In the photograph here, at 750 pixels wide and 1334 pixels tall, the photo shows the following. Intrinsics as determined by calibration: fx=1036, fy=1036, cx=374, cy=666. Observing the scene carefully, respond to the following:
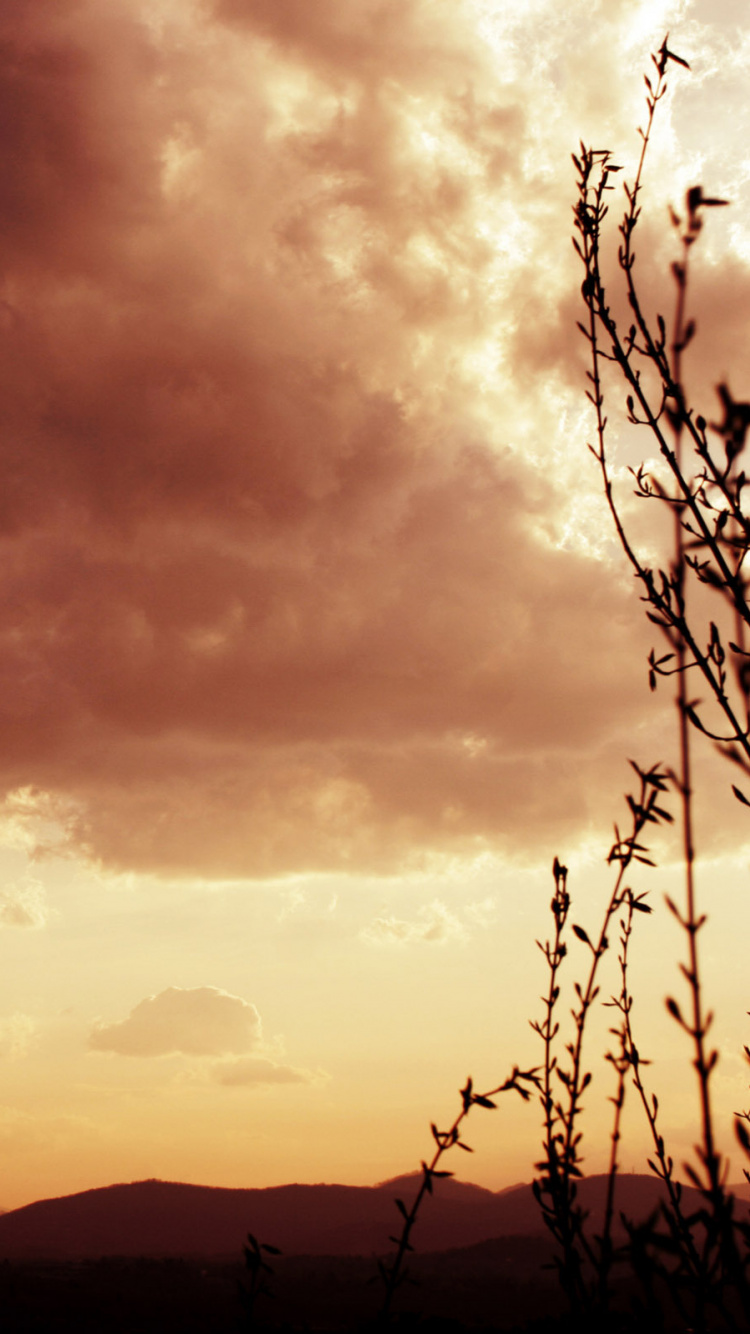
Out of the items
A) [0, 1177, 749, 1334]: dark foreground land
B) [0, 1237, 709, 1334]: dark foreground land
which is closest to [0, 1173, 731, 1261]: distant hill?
[0, 1177, 749, 1334]: dark foreground land

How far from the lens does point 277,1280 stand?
86.6 metres

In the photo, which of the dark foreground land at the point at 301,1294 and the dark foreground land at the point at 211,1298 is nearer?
the dark foreground land at the point at 301,1294

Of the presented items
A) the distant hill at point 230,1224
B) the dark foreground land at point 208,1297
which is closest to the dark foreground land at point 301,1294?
the dark foreground land at point 208,1297

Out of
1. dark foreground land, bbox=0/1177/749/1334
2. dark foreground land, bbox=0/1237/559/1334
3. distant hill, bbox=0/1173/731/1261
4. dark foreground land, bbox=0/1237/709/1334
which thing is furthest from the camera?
distant hill, bbox=0/1173/731/1261

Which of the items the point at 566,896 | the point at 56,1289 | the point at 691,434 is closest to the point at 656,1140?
the point at 566,896

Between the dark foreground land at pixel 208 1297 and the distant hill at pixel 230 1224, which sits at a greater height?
the dark foreground land at pixel 208 1297

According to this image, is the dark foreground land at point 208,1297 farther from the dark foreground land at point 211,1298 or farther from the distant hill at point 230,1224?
the distant hill at point 230,1224

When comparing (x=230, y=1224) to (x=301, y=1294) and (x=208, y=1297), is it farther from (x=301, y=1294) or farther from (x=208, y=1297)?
(x=208, y=1297)

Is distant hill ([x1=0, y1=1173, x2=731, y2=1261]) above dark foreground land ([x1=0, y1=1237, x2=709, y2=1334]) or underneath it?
underneath

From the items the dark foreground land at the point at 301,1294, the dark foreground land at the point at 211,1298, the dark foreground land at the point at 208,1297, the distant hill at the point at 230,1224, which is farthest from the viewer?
the distant hill at the point at 230,1224

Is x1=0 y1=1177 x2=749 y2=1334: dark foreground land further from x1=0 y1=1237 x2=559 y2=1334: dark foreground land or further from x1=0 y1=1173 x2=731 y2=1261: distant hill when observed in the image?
x1=0 y1=1173 x2=731 y2=1261: distant hill

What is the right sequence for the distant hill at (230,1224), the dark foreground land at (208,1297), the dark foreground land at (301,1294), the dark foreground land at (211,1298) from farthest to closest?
1. the distant hill at (230,1224)
2. the dark foreground land at (208,1297)
3. the dark foreground land at (211,1298)
4. the dark foreground land at (301,1294)

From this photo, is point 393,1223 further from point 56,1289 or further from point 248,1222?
point 56,1289

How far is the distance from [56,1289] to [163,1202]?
132 meters
